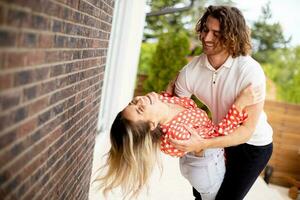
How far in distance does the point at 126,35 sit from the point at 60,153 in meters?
3.81

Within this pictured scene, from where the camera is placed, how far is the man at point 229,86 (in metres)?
2.13

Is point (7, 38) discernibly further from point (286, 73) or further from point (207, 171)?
point (286, 73)

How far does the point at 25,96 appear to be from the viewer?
1366 mm

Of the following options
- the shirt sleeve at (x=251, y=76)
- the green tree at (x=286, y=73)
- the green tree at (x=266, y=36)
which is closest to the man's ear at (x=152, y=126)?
the shirt sleeve at (x=251, y=76)

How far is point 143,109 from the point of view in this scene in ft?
6.83

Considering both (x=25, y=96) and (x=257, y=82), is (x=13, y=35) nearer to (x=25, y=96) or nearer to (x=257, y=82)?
(x=25, y=96)

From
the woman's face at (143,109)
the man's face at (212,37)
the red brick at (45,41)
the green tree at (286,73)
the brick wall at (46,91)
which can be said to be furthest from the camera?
the green tree at (286,73)

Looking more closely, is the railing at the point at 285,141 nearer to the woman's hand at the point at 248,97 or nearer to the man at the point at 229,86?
the man at the point at 229,86

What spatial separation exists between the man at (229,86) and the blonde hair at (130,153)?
154 mm

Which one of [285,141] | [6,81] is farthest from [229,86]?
[285,141]

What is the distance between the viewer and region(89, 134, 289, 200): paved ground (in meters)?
4.04

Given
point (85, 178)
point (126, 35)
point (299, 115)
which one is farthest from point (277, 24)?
point (85, 178)

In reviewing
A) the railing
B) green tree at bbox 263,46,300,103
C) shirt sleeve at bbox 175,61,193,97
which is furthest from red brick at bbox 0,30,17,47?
green tree at bbox 263,46,300,103

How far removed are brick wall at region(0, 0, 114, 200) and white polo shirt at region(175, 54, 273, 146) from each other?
619mm
